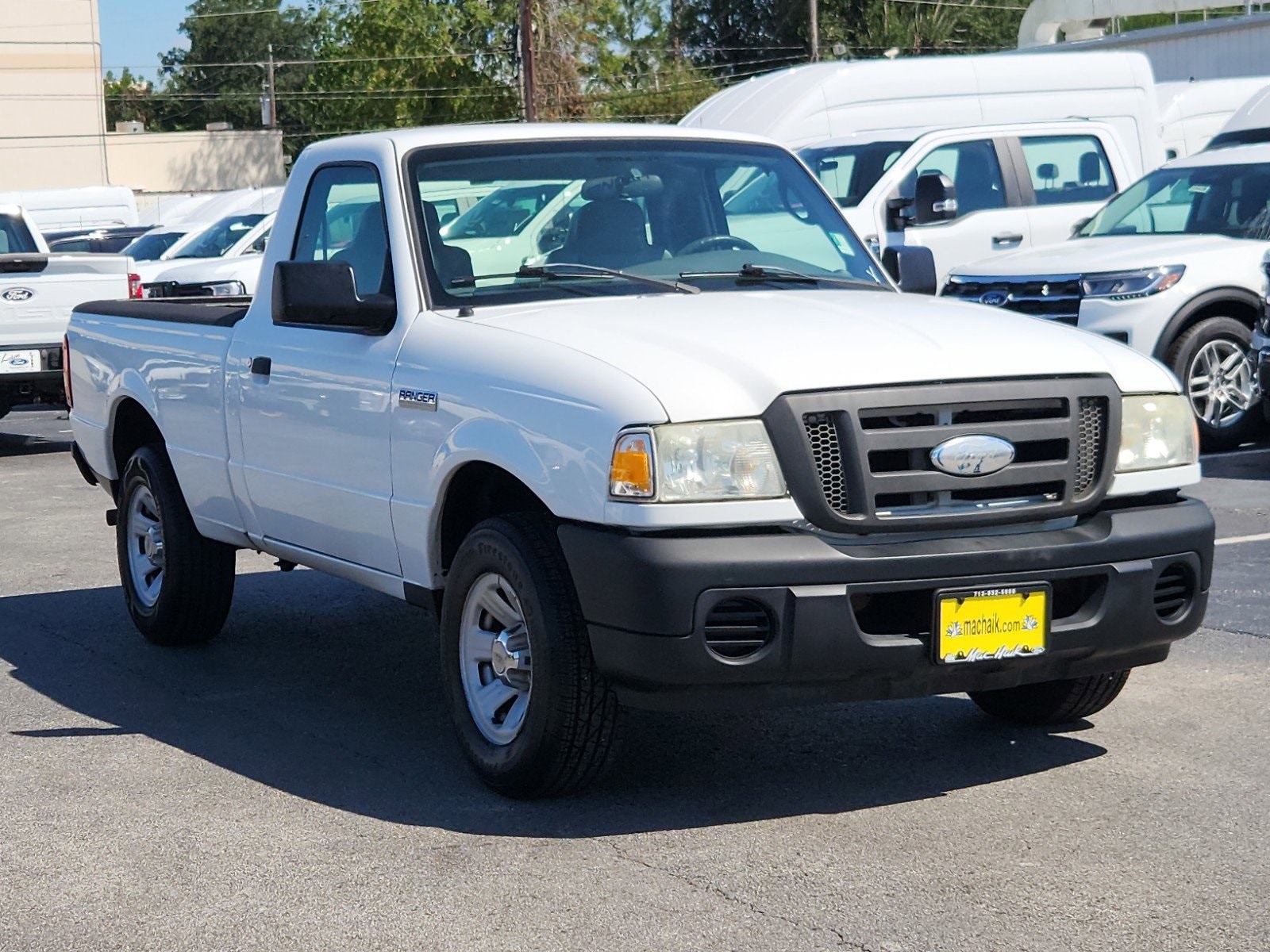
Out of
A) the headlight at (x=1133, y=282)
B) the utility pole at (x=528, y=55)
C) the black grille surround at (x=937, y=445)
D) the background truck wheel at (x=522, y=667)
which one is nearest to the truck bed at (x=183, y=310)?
the background truck wheel at (x=522, y=667)

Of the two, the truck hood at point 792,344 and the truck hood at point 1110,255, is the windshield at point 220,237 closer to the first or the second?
the truck hood at point 1110,255

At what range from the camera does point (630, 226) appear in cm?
606

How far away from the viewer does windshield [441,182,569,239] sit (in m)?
5.90

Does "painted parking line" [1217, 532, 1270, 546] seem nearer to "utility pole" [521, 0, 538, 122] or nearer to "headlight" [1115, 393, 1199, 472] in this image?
"headlight" [1115, 393, 1199, 472]

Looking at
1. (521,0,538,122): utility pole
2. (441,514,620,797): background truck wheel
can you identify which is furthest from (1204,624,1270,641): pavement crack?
(521,0,538,122): utility pole

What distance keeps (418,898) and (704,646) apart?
90 cm

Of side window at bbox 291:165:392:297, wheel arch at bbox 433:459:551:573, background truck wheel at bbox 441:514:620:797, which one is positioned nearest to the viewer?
background truck wheel at bbox 441:514:620:797

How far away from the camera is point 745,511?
15.2 feet

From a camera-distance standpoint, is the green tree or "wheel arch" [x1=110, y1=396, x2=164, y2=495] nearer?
"wheel arch" [x1=110, y1=396, x2=164, y2=495]

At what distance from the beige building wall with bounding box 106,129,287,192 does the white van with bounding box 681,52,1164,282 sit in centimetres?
6257

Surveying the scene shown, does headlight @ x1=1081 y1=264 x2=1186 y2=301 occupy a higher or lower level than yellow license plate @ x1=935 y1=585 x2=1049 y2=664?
higher

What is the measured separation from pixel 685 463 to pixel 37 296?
443 inches

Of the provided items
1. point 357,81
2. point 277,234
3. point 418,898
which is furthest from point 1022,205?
point 357,81

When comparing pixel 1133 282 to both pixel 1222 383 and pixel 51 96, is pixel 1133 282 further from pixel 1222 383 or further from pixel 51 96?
pixel 51 96
